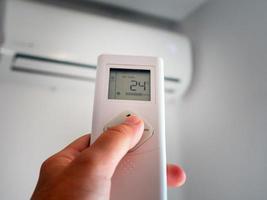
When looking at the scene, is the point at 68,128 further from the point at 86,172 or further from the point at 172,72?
the point at 86,172

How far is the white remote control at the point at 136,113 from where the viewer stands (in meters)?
0.36

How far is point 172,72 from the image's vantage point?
0.82 metres

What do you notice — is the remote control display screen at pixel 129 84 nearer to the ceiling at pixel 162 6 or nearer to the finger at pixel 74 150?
the finger at pixel 74 150

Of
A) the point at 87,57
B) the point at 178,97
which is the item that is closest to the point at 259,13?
the point at 178,97

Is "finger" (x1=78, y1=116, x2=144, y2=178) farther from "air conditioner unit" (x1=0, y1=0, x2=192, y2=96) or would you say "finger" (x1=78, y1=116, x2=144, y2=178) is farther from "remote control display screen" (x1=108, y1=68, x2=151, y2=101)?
"air conditioner unit" (x1=0, y1=0, x2=192, y2=96)

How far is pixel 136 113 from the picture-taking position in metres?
0.41

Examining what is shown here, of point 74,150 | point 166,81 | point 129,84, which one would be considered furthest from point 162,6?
point 74,150

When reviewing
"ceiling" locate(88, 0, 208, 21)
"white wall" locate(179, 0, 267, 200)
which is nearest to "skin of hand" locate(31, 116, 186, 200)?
"white wall" locate(179, 0, 267, 200)

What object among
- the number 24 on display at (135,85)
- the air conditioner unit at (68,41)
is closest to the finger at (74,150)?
the number 24 on display at (135,85)

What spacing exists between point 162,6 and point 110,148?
2.29ft

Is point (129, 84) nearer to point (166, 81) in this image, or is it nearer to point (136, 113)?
point (136, 113)

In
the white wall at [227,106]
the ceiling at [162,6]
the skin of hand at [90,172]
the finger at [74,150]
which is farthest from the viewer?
the ceiling at [162,6]

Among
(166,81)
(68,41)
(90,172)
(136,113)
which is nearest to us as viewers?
(90,172)

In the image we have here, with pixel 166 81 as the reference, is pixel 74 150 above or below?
below
